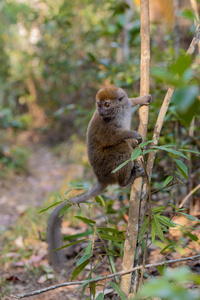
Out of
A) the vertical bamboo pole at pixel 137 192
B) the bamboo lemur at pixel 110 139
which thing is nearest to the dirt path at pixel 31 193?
the vertical bamboo pole at pixel 137 192

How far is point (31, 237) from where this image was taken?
4.05m

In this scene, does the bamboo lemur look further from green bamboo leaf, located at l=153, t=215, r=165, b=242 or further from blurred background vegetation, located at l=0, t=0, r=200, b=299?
green bamboo leaf, located at l=153, t=215, r=165, b=242

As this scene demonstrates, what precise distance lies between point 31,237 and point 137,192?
2.39m

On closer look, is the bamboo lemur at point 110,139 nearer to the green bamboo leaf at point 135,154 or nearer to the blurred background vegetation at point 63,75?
the blurred background vegetation at point 63,75

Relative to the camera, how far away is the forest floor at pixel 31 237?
119 inches

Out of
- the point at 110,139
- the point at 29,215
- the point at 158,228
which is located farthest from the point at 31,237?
the point at 158,228

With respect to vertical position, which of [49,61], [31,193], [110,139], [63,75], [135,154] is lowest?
[31,193]

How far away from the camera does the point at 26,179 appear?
7.50 m

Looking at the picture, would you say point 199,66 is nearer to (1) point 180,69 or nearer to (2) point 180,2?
(1) point 180,69

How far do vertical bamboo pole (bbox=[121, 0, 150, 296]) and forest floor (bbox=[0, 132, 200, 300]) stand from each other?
38 centimetres

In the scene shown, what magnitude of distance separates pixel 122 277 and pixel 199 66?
2.27 meters

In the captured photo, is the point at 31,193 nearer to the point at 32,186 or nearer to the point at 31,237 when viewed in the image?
the point at 32,186

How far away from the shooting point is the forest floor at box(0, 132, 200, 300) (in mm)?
3023

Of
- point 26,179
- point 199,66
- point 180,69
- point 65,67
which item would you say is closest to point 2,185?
point 26,179
